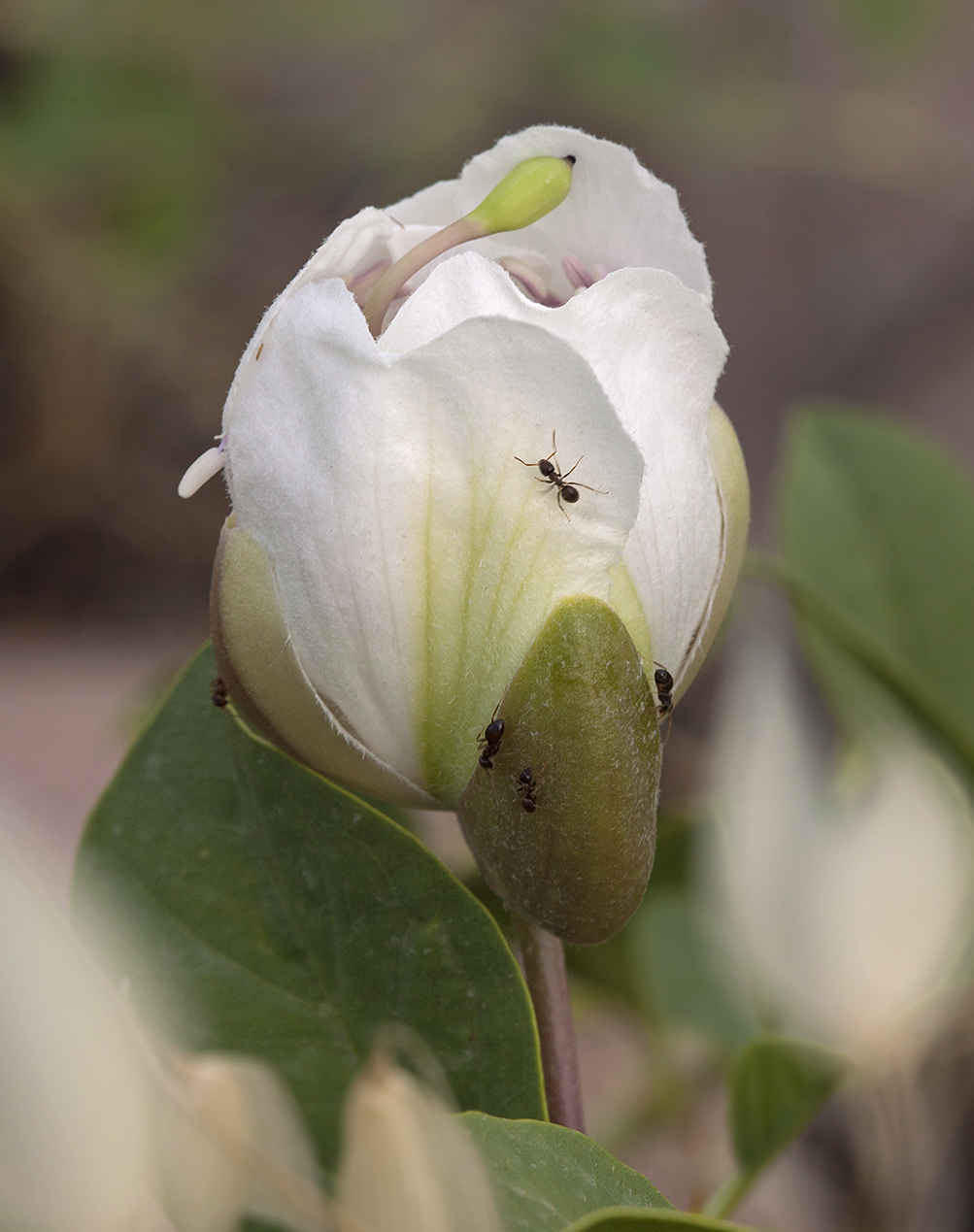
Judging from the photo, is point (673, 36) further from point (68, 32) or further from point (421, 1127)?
point (421, 1127)

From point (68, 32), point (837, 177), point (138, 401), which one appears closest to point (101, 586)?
point (138, 401)

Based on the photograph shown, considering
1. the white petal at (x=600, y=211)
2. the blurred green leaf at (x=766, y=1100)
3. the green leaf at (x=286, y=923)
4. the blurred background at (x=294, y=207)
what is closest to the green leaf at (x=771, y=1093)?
the blurred green leaf at (x=766, y=1100)

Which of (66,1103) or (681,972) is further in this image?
(681,972)

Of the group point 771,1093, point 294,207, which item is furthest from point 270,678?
point 294,207

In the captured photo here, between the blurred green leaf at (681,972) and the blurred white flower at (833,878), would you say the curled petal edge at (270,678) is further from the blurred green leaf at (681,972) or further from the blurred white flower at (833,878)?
the blurred green leaf at (681,972)

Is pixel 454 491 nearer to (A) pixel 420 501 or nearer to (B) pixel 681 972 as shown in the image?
(A) pixel 420 501
